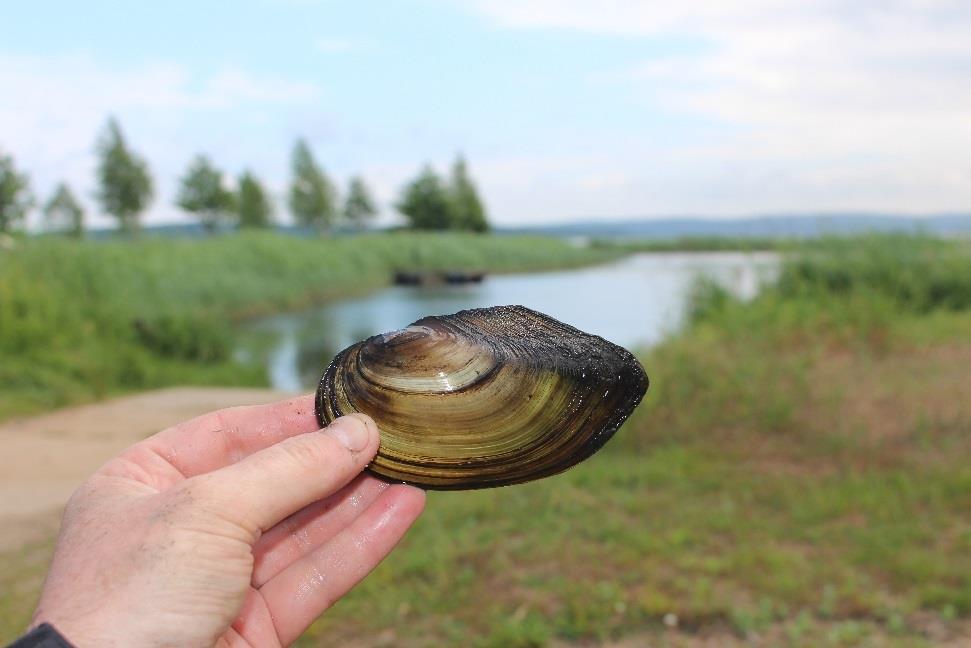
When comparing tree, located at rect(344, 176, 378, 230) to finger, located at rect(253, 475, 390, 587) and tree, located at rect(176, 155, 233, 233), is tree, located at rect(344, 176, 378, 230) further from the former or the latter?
finger, located at rect(253, 475, 390, 587)

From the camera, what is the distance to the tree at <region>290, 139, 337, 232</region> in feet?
156

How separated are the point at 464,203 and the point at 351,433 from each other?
4387 centimetres

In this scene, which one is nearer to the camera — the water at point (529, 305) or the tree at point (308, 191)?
the water at point (529, 305)

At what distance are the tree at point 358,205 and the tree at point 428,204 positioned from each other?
7.65 meters

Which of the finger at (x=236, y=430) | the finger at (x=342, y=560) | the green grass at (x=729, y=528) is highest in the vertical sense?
the finger at (x=236, y=430)

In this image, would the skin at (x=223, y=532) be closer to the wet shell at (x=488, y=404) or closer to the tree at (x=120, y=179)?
the wet shell at (x=488, y=404)

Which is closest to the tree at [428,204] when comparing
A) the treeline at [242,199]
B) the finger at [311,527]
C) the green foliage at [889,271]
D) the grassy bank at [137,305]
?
the treeline at [242,199]

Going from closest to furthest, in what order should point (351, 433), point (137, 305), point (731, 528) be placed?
1. point (351, 433)
2. point (731, 528)
3. point (137, 305)

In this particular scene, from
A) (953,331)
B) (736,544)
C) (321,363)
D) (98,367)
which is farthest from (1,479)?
(953,331)

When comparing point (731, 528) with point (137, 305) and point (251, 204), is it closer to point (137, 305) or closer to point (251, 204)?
point (137, 305)

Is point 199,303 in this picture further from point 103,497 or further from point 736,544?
point 103,497

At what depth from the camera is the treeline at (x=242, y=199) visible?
136 ft

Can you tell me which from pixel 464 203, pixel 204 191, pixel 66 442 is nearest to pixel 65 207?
pixel 204 191

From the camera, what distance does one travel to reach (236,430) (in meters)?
2.12
